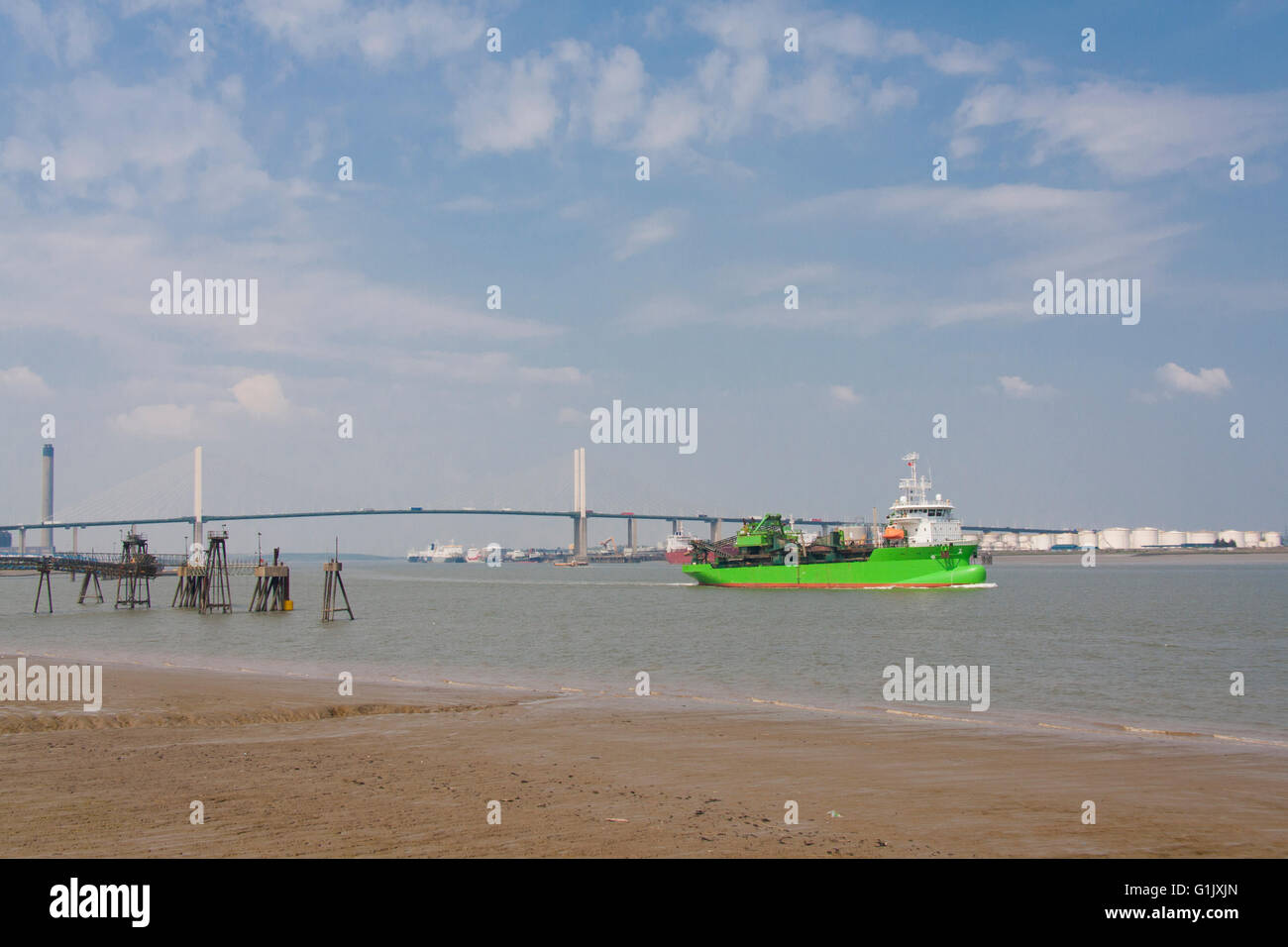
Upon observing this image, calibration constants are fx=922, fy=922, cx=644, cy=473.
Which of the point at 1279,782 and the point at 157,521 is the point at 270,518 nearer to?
the point at 157,521

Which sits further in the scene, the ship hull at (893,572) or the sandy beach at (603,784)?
the ship hull at (893,572)

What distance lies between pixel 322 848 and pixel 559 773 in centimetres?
371

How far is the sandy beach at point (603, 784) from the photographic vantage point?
7.41 m

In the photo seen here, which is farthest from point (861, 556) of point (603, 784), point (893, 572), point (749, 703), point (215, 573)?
point (603, 784)

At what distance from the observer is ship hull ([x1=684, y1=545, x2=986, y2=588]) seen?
61719mm

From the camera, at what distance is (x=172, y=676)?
20266 millimetres

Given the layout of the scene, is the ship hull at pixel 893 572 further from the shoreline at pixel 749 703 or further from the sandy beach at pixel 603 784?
the sandy beach at pixel 603 784

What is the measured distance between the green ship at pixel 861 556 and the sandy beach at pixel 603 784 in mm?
48743

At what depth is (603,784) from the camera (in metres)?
9.76

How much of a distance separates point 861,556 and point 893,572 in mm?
3623

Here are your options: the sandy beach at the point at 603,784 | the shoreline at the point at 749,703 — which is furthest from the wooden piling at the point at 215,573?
→ the sandy beach at the point at 603,784

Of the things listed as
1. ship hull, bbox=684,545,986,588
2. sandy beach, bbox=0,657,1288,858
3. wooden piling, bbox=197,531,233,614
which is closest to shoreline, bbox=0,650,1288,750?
sandy beach, bbox=0,657,1288,858

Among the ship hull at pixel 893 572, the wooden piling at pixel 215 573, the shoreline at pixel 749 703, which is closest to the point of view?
the shoreline at pixel 749 703

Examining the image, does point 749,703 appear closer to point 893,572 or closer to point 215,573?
point 215,573
